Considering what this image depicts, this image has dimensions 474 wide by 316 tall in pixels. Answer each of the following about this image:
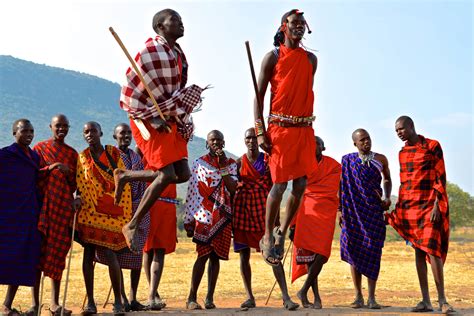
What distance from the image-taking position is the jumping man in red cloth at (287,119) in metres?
7.49

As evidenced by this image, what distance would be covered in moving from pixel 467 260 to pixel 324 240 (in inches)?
617

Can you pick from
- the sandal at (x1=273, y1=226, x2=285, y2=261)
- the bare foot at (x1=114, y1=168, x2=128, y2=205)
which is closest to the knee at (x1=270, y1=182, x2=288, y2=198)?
the sandal at (x1=273, y1=226, x2=285, y2=261)

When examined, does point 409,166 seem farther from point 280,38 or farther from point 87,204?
point 87,204

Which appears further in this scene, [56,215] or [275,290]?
[275,290]

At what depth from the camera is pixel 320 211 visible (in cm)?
998

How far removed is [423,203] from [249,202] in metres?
2.27

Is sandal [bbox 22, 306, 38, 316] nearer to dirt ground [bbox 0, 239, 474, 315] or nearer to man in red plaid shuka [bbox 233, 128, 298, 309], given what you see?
dirt ground [bbox 0, 239, 474, 315]

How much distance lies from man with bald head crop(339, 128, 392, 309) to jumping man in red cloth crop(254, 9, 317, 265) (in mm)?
2526

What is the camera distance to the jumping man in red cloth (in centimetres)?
749

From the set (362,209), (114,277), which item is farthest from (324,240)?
(114,277)

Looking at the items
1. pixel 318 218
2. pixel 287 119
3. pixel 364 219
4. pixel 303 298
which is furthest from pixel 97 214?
pixel 364 219

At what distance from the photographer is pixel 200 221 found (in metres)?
9.61

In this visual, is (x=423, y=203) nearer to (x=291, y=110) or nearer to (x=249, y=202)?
(x=249, y=202)

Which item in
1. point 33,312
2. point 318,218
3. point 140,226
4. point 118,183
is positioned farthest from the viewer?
point 318,218
